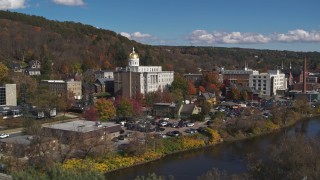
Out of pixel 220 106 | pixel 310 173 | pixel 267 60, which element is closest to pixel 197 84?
pixel 220 106

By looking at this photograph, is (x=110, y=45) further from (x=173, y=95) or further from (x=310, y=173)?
(x=310, y=173)

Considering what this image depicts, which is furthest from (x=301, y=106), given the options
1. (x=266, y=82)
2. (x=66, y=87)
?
(x=66, y=87)

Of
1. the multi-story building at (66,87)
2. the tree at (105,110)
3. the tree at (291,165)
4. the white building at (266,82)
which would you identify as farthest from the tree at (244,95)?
the tree at (291,165)

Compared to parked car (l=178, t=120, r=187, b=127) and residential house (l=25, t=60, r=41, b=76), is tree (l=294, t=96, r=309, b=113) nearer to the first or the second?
parked car (l=178, t=120, r=187, b=127)

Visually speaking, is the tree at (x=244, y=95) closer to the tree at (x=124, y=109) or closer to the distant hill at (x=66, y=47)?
the tree at (x=124, y=109)

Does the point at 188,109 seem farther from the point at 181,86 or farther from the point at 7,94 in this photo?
the point at 7,94

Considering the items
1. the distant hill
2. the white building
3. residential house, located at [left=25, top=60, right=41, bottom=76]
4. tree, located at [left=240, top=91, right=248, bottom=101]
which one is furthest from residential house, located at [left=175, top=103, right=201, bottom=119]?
the distant hill
